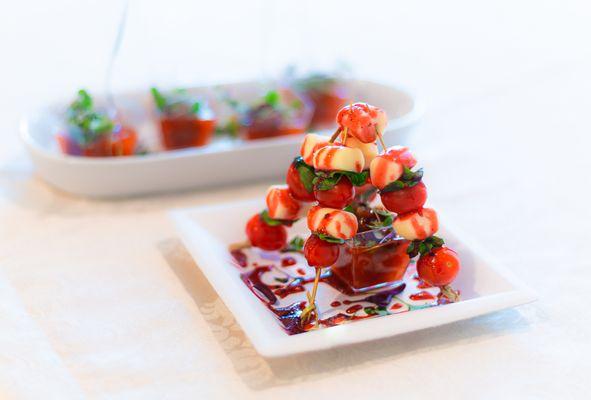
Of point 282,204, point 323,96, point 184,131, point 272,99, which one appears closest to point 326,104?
point 323,96

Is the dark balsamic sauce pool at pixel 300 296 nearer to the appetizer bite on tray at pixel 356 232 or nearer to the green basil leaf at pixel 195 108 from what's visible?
the appetizer bite on tray at pixel 356 232

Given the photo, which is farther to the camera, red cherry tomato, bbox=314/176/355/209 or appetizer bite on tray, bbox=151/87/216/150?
appetizer bite on tray, bbox=151/87/216/150

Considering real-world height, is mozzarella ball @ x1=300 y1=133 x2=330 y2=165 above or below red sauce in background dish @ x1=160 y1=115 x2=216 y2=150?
above

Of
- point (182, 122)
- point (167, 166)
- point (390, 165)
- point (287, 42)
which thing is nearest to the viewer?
point (390, 165)

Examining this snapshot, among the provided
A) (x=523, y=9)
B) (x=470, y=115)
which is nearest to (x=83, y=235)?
(x=470, y=115)

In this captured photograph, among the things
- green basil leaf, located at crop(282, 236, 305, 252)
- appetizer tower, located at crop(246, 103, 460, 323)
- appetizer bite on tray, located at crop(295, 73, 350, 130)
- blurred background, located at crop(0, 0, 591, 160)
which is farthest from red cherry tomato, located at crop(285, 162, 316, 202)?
blurred background, located at crop(0, 0, 591, 160)

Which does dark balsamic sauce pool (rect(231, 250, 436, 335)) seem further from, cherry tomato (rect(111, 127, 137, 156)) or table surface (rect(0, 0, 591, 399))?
cherry tomato (rect(111, 127, 137, 156))

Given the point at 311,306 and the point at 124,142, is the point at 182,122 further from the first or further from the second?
the point at 311,306
